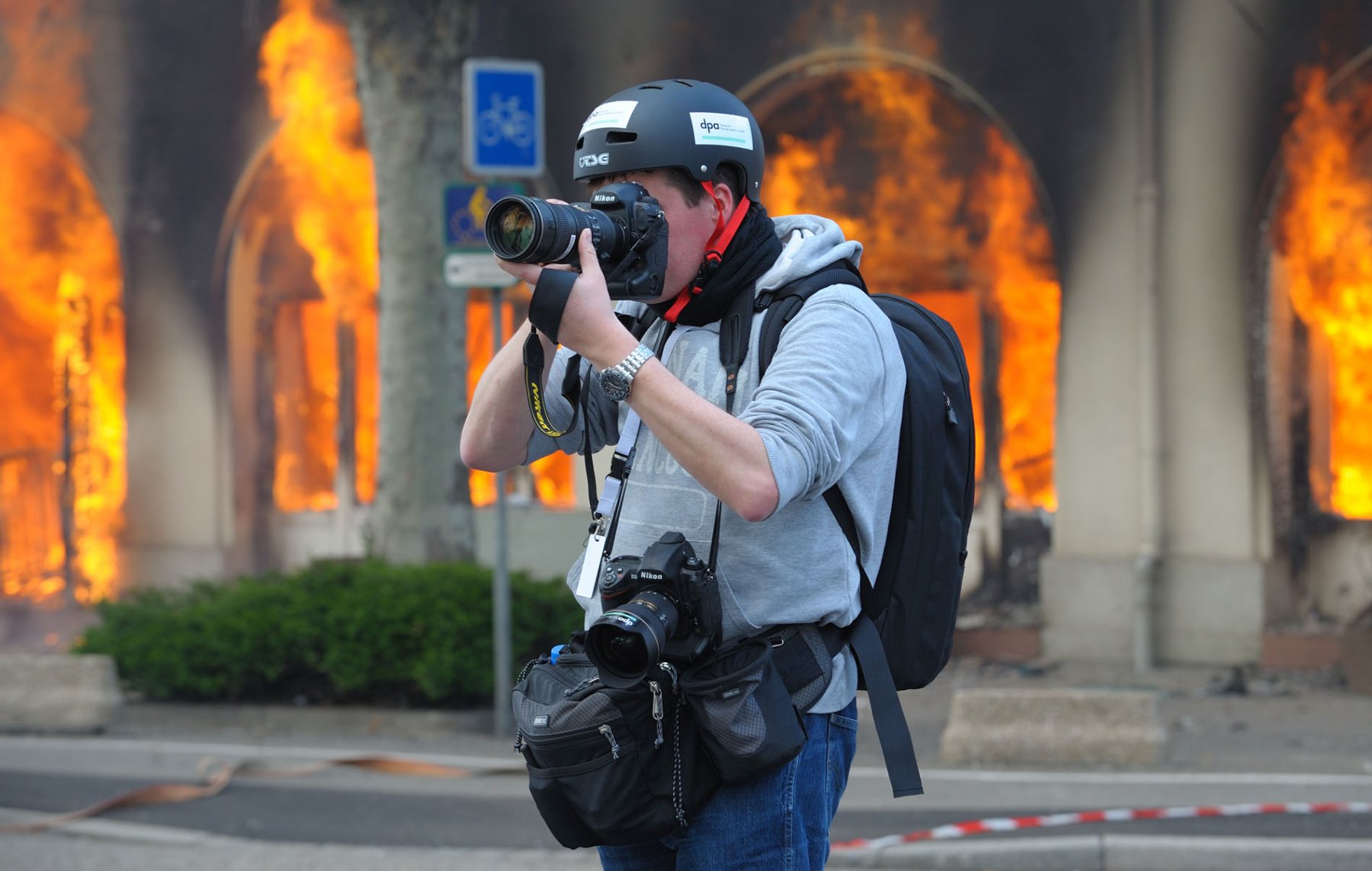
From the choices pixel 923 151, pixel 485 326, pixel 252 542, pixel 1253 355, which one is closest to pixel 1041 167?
pixel 923 151

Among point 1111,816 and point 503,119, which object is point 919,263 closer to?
point 503,119

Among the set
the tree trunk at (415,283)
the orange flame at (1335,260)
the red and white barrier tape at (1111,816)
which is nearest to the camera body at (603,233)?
the red and white barrier tape at (1111,816)

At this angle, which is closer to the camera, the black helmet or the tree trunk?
the black helmet

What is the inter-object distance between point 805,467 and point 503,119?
5.99 m

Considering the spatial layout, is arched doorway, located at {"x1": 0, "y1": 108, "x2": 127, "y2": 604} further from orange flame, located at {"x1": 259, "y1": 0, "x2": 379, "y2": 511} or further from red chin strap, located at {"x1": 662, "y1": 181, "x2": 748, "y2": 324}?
red chin strap, located at {"x1": 662, "y1": 181, "x2": 748, "y2": 324}

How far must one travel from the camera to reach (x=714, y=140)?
2.47 meters

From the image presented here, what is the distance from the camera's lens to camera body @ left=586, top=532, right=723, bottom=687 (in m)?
2.34

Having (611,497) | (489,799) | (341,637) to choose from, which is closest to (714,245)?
(611,497)

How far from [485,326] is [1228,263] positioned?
5452mm

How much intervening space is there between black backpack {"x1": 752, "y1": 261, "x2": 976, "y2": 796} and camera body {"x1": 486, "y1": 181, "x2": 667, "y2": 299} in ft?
0.66

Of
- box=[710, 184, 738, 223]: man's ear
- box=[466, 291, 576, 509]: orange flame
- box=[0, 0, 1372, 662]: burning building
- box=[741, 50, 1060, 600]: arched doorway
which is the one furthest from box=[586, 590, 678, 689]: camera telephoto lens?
box=[466, 291, 576, 509]: orange flame

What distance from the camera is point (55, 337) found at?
1384cm

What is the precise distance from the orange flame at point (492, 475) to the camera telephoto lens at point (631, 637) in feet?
30.6

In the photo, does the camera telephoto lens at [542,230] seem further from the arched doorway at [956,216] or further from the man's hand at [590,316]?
the arched doorway at [956,216]
